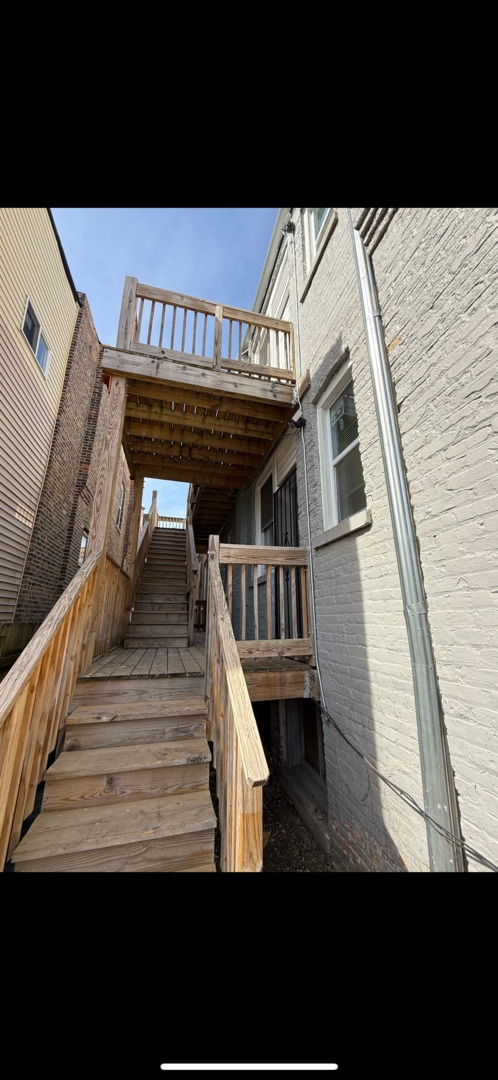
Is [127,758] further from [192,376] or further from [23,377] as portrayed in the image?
[23,377]

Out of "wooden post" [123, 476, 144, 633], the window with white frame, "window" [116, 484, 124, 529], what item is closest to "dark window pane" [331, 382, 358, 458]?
the window with white frame

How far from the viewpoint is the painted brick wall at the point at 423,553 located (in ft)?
5.43

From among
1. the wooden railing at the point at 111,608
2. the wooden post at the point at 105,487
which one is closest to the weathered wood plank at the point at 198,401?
the wooden post at the point at 105,487

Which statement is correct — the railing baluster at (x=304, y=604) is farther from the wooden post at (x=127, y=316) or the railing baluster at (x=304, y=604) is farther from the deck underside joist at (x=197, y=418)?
A: the wooden post at (x=127, y=316)

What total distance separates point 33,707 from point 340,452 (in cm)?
327

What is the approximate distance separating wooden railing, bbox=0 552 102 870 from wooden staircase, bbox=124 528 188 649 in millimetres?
2426

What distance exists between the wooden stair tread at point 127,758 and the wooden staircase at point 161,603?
8.60ft

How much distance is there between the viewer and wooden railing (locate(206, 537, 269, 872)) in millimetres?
1303
